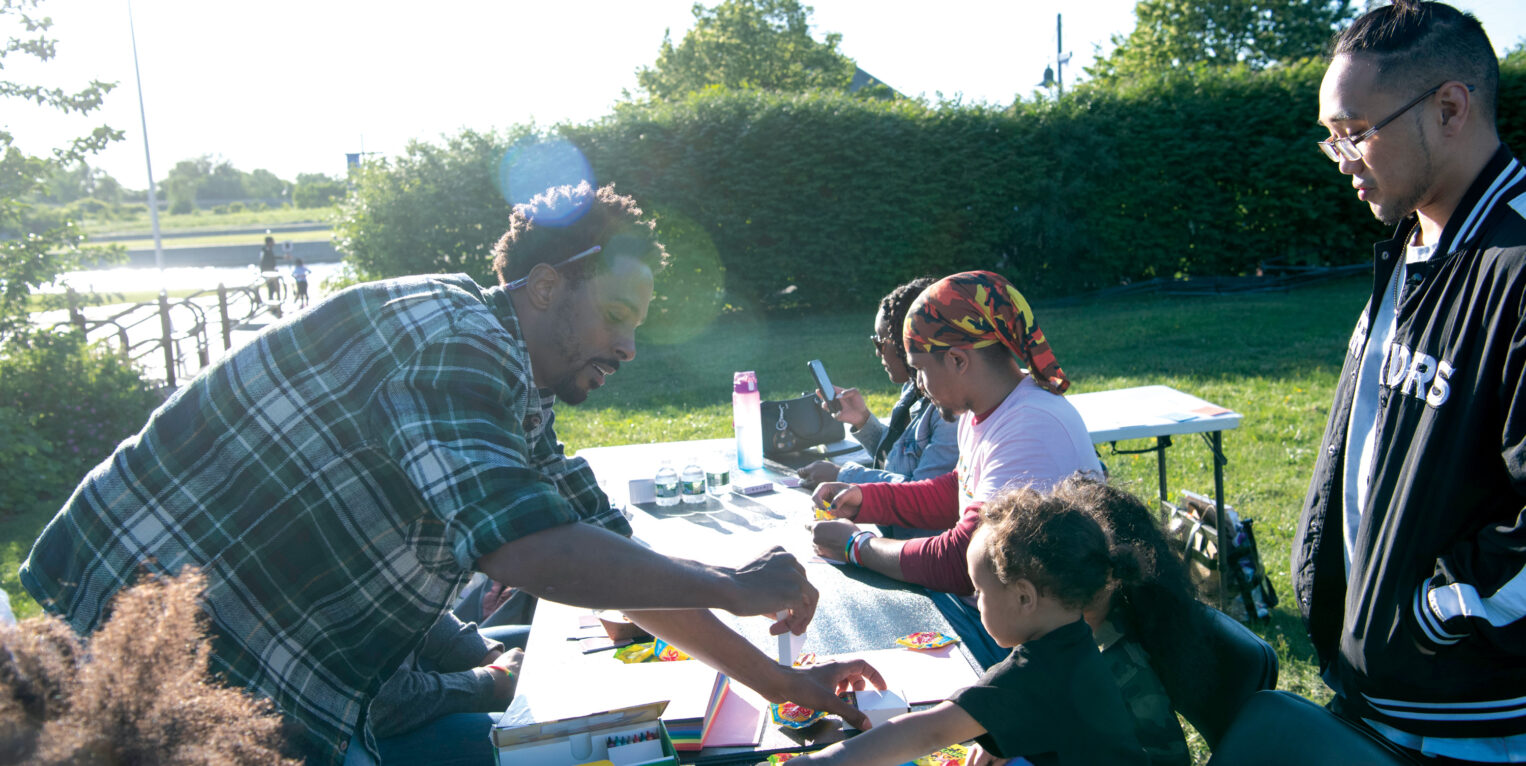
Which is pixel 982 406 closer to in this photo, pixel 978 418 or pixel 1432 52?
pixel 978 418

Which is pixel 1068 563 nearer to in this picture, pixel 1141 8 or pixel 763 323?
pixel 763 323

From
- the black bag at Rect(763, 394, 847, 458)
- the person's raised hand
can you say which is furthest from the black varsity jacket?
the black bag at Rect(763, 394, 847, 458)

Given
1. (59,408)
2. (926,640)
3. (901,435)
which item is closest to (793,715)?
(926,640)

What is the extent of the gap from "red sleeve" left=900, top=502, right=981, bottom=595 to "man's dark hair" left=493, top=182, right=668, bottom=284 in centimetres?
107

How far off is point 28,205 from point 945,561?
7.21 m

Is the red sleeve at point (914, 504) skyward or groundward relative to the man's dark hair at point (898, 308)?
groundward

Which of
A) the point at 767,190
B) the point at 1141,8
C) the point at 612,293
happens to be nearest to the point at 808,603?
the point at 612,293

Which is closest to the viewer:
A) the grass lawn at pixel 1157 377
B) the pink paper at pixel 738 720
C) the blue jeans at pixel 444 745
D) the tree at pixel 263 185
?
the pink paper at pixel 738 720

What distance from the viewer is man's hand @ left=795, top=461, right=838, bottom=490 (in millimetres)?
3574

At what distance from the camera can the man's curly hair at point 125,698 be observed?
3.33ft

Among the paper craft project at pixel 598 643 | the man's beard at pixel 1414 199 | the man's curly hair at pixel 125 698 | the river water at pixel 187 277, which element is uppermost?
the man's beard at pixel 1414 199

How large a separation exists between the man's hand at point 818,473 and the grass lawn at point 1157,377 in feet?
5.04

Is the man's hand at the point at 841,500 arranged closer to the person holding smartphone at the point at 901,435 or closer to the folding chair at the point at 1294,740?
the person holding smartphone at the point at 901,435

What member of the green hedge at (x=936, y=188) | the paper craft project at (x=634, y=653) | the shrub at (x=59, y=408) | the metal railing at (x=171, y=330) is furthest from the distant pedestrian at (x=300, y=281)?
the paper craft project at (x=634, y=653)
